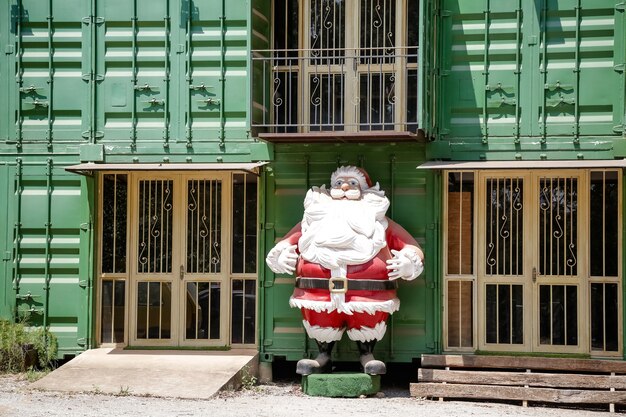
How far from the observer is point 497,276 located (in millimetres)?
12211

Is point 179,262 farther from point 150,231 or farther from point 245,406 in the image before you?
point 245,406

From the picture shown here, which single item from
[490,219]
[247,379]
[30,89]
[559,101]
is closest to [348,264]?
[247,379]

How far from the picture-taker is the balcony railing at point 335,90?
1226 centimetres

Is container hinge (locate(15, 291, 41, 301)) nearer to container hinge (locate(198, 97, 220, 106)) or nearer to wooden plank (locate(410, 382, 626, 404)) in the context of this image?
container hinge (locate(198, 97, 220, 106))

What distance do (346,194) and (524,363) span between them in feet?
8.80

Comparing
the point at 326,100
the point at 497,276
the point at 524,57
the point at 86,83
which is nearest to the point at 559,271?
the point at 497,276

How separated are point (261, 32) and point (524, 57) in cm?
301

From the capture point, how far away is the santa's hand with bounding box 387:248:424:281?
1146 centimetres

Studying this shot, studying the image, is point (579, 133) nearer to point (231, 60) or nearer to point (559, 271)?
point (559, 271)

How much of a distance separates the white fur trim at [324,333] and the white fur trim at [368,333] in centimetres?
15

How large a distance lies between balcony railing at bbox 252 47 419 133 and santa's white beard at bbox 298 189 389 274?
3.16ft

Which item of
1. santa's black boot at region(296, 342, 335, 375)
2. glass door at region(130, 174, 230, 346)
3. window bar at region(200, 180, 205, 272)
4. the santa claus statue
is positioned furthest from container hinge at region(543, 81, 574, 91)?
window bar at region(200, 180, 205, 272)

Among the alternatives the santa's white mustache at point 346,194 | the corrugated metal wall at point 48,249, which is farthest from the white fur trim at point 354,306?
the corrugated metal wall at point 48,249

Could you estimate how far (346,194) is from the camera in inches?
465
